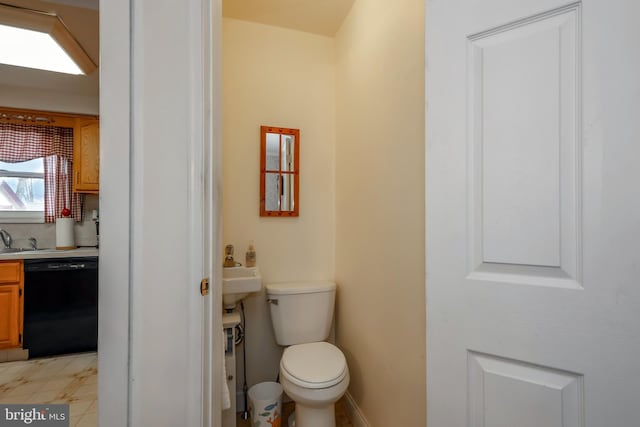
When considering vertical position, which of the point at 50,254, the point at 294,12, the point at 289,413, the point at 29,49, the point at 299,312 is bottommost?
the point at 289,413

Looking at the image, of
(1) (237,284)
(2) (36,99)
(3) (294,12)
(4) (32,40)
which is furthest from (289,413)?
(3) (294,12)

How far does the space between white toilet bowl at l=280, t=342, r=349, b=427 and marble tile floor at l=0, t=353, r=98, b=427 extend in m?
0.82

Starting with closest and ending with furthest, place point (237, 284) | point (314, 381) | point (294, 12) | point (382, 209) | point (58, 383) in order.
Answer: point (58, 383), point (314, 381), point (382, 209), point (237, 284), point (294, 12)

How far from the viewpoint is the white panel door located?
→ 0.58 m

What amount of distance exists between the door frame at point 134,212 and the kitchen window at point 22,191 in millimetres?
181

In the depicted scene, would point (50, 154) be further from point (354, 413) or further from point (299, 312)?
point (354, 413)

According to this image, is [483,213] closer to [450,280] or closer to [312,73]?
[450,280]

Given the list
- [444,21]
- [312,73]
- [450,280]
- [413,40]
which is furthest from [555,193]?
[312,73]

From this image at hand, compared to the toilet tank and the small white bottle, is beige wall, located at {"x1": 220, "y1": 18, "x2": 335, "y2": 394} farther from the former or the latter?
the toilet tank

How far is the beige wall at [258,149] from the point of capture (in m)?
2.01

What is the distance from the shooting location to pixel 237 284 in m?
1.65

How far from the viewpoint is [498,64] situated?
2.39ft

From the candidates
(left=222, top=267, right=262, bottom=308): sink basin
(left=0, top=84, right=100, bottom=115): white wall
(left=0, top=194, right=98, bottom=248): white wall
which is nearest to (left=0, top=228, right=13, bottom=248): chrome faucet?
(left=0, top=194, right=98, bottom=248): white wall

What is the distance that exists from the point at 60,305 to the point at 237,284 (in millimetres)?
883
